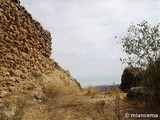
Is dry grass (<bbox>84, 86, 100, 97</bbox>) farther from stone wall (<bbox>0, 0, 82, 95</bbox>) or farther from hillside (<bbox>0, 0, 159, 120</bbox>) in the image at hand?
stone wall (<bbox>0, 0, 82, 95</bbox>)

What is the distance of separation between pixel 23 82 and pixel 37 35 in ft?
10.7

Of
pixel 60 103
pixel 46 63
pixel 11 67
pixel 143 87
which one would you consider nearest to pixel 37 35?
pixel 46 63

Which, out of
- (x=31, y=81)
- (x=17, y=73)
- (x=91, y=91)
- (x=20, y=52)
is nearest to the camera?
(x=17, y=73)

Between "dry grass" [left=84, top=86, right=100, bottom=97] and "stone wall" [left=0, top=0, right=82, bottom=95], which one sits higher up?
"stone wall" [left=0, top=0, right=82, bottom=95]

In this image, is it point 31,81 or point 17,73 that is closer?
point 17,73

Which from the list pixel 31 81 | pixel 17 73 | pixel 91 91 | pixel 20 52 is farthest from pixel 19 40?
pixel 91 91

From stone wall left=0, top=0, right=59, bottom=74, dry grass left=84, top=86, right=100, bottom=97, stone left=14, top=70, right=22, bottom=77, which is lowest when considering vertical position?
dry grass left=84, top=86, right=100, bottom=97

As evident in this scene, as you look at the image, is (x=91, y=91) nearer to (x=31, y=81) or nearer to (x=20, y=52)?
(x=31, y=81)

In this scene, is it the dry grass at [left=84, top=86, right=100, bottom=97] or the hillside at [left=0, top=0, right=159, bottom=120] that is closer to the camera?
the hillside at [left=0, top=0, right=159, bottom=120]

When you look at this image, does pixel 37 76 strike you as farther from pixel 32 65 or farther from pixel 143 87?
pixel 143 87

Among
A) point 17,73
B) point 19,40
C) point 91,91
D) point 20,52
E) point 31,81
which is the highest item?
point 19,40

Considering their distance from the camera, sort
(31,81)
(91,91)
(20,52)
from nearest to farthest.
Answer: (31,81), (20,52), (91,91)

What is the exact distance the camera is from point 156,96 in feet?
36.7

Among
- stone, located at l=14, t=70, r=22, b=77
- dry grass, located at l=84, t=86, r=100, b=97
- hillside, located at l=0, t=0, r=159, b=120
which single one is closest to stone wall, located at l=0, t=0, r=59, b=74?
hillside, located at l=0, t=0, r=159, b=120
